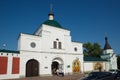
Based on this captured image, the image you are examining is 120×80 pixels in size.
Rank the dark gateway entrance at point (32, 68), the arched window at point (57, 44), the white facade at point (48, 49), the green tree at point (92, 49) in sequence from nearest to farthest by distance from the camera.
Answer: the dark gateway entrance at point (32, 68) < the white facade at point (48, 49) < the arched window at point (57, 44) < the green tree at point (92, 49)

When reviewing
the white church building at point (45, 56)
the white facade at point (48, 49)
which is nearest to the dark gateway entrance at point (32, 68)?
the white church building at point (45, 56)

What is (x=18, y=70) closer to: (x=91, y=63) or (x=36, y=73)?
(x=36, y=73)

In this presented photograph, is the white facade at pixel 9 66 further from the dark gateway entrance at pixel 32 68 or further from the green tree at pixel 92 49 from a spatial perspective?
the green tree at pixel 92 49

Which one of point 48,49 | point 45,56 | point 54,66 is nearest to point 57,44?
point 48,49

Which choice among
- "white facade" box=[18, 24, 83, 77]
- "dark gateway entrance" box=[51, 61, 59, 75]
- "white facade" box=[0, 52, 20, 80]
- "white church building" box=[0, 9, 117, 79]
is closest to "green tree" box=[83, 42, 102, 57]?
"white church building" box=[0, 9, 117, 79]

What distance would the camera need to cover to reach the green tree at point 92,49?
5019 cm

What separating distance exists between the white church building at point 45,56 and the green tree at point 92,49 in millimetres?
20227

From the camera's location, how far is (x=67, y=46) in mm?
26516

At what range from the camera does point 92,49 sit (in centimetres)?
5206

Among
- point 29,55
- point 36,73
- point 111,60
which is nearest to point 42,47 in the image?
point 29,55

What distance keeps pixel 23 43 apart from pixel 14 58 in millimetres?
2972

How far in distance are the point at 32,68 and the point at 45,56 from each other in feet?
10.6

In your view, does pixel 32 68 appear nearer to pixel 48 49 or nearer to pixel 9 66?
pixel 9 66

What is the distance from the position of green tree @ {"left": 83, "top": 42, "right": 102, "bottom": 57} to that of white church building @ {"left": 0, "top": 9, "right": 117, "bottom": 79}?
20.2 m
